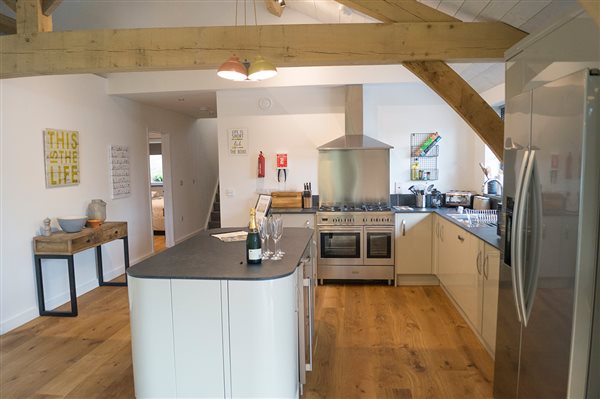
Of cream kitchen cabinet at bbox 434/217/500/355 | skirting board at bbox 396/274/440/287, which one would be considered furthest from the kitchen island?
skirting board at bbox 396/274/440/287

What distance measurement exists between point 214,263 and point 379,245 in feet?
9.09

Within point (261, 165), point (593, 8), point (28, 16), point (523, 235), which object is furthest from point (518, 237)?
point (28, 16)

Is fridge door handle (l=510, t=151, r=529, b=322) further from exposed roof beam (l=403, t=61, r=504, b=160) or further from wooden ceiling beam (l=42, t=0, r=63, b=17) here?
wooden ceiling beam (l=42, t=0, r=63, b=17)

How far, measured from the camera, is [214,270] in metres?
2.09

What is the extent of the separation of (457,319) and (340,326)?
3.68 ft

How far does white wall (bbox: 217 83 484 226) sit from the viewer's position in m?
4.99

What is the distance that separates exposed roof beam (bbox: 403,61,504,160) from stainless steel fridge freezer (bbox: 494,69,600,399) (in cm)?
66

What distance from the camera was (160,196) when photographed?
891 cm

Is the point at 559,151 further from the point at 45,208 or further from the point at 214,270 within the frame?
the point at 45,208

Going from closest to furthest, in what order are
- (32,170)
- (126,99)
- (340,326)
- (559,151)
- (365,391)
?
(559,151), (365,391), (340,326), (32,170), (126,99)

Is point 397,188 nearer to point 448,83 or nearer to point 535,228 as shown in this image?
point 448,83

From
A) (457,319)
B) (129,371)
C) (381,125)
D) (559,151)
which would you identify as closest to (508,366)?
(559,151)

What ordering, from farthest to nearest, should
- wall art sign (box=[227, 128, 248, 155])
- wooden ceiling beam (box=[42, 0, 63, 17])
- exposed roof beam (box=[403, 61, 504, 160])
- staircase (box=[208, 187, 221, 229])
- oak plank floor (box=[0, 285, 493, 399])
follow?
staircase (box=[208, 187, 221, 229]), wall art sign (box=[227, 128, 248, 155]), wooden ceiling beam (box=[42, 0, 63, 17]), exposed roof beam (box=[403, 61, 504, 160]), oak plank floor (box=[0, 285, 493, 399])

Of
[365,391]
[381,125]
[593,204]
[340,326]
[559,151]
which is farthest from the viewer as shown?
[381,125]
